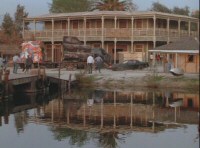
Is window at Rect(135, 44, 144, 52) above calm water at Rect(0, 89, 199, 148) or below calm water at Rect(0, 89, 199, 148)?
above

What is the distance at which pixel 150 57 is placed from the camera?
64.1 meters

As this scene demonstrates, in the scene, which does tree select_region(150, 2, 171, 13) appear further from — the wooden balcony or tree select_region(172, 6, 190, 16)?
the wooden balcony

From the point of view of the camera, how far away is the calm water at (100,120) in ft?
70.3

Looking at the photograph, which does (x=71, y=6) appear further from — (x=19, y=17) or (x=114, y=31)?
(x=114, y=31)

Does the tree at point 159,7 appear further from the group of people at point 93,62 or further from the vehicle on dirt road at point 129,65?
the group of people at point 93,62

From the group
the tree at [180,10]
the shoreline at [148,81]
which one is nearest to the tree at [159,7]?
the tree at [180,10]

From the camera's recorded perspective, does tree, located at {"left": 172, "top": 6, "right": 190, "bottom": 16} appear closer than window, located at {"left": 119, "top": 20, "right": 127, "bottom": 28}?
No

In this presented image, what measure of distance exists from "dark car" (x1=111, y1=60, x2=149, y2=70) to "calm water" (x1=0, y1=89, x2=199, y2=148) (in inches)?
549

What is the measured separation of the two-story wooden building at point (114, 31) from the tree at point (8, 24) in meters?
28.4

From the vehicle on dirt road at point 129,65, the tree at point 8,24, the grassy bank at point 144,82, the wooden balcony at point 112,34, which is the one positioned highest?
the tree at point 8,24

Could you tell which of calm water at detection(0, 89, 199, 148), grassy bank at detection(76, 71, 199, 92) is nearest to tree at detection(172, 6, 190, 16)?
grassy bank at detection(76, 71, 199, 92)

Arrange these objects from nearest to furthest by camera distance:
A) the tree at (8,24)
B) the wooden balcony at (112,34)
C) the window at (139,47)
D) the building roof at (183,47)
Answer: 1. the building roof at (183,47)
2. the wooden balcony at (112,34)
3. the window at (139,47)
4. the tree at (8,24)

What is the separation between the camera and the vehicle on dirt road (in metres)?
55.7

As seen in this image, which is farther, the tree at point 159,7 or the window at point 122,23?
the tree at point 159,7
